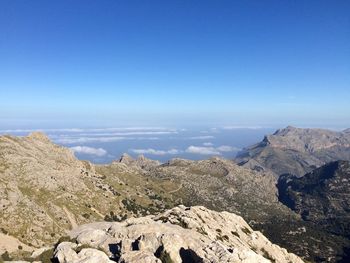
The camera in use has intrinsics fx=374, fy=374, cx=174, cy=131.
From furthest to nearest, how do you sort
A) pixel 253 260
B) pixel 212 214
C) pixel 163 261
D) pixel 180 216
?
pixel 212 214
pixel 180 216
pixel 253 260
pixel 163 261

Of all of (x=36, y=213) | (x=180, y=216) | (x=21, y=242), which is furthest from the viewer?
(x=36, y=213)

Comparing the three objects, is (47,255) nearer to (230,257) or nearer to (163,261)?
(163,261)


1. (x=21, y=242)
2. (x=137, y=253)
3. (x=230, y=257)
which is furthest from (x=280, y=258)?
(x=21, y=242)

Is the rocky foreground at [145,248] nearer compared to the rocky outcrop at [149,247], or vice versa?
the rocky foreground at [145,248]

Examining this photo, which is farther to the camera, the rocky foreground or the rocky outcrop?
the rocky outcrop

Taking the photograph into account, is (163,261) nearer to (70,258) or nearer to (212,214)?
(70,258)

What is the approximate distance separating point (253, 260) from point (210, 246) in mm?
8783

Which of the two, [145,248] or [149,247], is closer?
[145,248]

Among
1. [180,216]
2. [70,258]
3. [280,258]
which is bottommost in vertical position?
[280,258]

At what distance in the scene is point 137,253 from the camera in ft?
223

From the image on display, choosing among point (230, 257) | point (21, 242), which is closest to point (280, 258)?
point (230, 257)

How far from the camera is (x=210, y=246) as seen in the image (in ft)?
239

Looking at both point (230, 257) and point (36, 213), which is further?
point (36, 213)

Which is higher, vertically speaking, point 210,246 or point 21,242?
point 210,246
